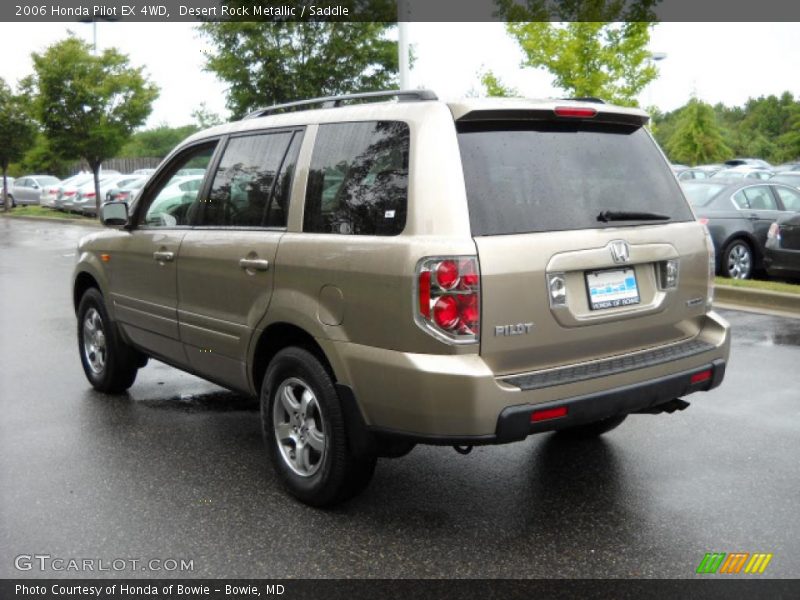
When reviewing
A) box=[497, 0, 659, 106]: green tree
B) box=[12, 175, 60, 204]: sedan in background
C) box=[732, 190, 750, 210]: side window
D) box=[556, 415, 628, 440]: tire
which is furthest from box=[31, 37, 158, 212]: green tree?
box=[556, 415, 628, 440]: tire

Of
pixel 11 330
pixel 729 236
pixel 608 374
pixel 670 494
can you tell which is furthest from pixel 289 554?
pixel 729 236

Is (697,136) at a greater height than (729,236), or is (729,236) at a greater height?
(697,136)

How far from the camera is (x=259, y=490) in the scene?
178 inches

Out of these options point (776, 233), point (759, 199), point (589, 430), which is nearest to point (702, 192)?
point (759, 199)

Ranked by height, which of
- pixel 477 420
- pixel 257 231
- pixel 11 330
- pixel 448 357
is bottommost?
pixel 11 330

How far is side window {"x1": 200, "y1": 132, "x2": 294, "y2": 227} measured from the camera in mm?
4578

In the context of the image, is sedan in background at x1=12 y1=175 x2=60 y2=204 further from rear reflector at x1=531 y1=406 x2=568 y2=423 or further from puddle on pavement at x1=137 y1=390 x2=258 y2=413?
rear reflector at x1=531 y1=406 x2=568 y2=423

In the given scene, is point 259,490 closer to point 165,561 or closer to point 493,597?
point 165,561

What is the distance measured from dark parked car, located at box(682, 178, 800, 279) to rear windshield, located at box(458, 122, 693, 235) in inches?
334

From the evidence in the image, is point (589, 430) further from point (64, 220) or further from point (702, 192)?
point (64, 220)

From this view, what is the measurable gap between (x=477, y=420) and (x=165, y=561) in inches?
57.3

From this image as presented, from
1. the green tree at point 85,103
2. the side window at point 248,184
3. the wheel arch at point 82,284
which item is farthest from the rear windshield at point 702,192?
the green tree at point 85,103

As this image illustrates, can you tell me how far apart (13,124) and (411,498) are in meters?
36.9

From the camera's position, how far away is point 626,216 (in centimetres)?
407
